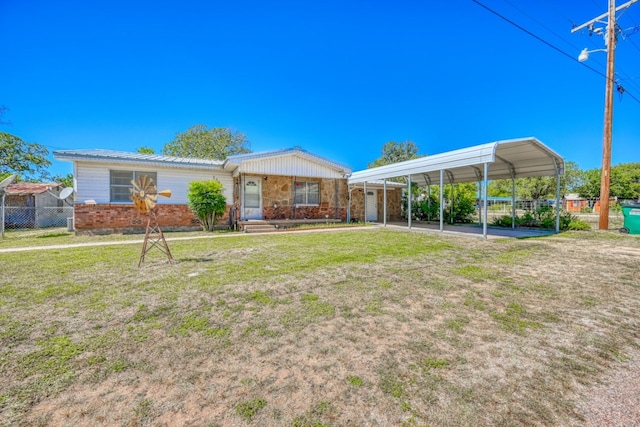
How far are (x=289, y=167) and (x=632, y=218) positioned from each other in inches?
552

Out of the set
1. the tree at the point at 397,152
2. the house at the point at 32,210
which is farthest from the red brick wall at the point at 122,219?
the tree at the point at 397,152

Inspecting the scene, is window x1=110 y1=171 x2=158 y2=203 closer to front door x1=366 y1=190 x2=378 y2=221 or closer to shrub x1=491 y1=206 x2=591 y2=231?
front door x1=366 y1=190 x2=378 y2=221

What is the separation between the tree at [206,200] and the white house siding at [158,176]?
3.11 ft

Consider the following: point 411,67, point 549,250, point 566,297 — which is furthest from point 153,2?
point 411,67

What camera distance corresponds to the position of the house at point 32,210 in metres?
15.0

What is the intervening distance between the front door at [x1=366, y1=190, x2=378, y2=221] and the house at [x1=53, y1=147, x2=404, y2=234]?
70 centimetres

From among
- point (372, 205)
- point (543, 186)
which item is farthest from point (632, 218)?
point (543, 186)

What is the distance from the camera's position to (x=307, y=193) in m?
15.0

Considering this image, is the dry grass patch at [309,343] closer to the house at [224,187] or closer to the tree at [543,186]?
the house at [224,187]

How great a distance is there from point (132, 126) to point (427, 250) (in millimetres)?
40059

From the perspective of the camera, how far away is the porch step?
39.2 ft

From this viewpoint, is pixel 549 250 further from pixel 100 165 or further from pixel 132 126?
pixel 132 126

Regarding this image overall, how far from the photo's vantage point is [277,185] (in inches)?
552

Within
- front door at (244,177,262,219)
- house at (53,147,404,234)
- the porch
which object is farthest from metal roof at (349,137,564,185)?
front door at (244,177,262,219)
